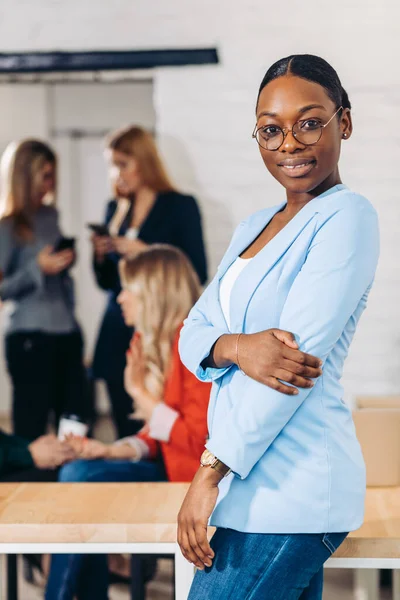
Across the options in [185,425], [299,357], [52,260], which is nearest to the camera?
[299,357]

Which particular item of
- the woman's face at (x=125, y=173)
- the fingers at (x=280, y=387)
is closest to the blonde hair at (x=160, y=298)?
the woman's face at (x=125, y=173)

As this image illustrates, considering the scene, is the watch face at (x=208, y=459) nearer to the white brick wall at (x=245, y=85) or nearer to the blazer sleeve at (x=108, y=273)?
the white brick wall at (x=245, y=85)

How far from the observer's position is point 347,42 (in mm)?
2643

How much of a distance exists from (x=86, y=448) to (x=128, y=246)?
0.94 meters

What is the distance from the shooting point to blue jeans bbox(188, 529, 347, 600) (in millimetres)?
970

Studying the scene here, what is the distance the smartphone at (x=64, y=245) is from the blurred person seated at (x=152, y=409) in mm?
432

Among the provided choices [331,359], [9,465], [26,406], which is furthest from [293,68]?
[26,406]

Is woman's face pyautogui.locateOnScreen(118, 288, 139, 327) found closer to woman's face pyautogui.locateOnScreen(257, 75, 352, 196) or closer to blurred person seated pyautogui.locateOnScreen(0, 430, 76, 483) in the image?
blurred person seated pyautogui.locateOnScreen(0, 430, 76, 483)

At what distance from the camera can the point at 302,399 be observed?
3.14ft

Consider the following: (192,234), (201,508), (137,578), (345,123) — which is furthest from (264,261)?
(192,234)

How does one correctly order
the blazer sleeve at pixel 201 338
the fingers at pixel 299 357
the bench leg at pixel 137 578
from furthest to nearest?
the bench leg at pixel 137 578
the blazer sleeve at pixel 201 338
the fingers at pixel 299 357

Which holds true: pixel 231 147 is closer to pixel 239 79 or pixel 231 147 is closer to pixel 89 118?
pixel 239 79

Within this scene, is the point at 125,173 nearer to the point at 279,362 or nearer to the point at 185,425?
the point at 185,425

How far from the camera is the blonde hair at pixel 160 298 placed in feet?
7.93
